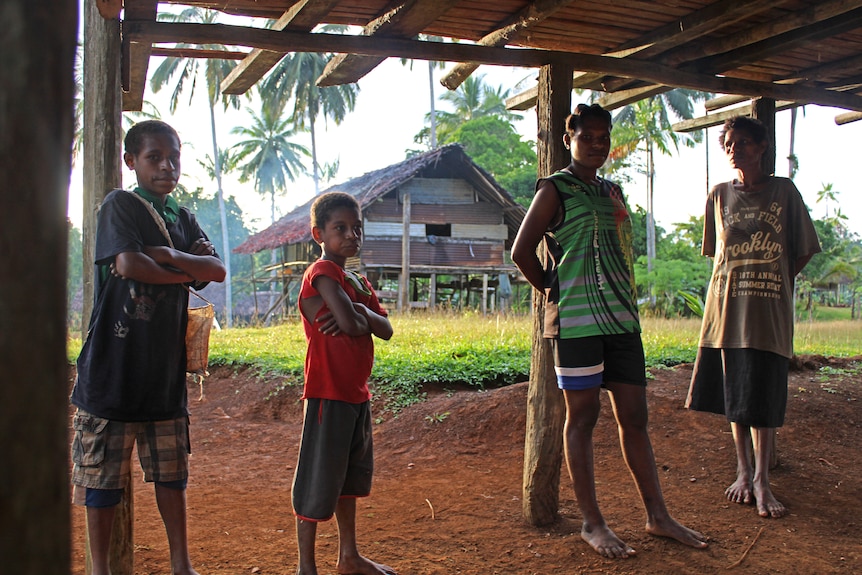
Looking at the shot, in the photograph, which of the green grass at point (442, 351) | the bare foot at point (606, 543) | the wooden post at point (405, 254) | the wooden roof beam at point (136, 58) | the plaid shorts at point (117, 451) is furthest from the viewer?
the wooden post at point (405, 254)

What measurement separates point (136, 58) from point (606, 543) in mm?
3389

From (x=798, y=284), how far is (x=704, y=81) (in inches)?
1177

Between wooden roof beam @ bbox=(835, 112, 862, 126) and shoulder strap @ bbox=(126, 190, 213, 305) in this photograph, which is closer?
shoulder strap @ bbox=(126, 190, 213, 305)

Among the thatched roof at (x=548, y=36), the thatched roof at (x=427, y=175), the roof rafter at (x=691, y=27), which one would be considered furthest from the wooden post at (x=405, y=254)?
the roof rafter at (x=691, y=27)

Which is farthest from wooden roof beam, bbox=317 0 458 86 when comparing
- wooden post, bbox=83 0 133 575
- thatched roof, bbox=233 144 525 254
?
thatched roof, bbox=233 144 525 254

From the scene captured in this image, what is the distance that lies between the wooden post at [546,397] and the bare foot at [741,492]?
98 centimetres

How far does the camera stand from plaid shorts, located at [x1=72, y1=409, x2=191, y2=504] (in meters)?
2.64

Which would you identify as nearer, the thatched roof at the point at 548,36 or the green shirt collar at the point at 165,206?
the green shirt collar at the point at 165,206

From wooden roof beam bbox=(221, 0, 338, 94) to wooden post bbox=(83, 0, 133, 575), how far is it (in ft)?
2.60

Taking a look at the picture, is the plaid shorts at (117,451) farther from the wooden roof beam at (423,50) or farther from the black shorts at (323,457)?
the wooden roof beam at (423,50)

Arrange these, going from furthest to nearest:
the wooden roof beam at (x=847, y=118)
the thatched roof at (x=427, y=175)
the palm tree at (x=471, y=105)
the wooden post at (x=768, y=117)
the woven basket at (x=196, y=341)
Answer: the palm tree at (x=471, y=105), the thatched roof at (x=427, y=175), the wooden roof beam at (x=847, y=118), the wooden post at (x=768, y=117), the woven basket at (x=196, y=341)

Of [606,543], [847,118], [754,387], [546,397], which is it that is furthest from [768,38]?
[606,543]

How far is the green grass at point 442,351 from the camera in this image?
7098 mm

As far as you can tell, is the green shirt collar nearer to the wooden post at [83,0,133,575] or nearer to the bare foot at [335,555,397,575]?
the wooden post at [83,0,133,575]
